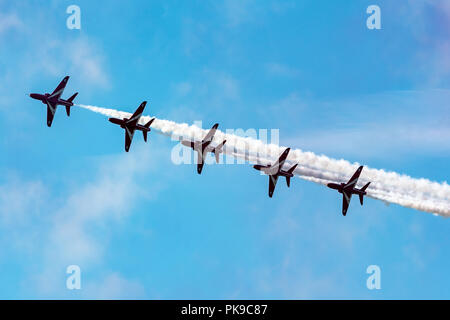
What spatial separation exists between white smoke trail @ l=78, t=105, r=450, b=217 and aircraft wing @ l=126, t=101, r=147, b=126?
306 cm

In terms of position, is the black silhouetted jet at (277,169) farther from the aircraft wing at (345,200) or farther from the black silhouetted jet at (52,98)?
the black silhouetted jet at (52,98)

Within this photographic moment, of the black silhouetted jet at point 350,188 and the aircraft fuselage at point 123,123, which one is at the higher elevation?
the aircraft fuselage at point 123,123

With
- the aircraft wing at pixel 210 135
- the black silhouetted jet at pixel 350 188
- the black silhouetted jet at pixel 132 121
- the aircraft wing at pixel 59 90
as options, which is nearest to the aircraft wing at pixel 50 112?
the aircraft wing at pixel 59 90

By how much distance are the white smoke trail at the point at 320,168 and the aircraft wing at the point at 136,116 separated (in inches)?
120

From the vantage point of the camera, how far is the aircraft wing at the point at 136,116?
133750mm

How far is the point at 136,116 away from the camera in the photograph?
440ft

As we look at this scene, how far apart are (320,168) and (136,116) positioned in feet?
120

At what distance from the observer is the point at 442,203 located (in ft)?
418

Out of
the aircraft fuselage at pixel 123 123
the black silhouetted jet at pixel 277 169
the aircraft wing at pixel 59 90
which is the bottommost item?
the black silhouetted jet at pixel 277 169

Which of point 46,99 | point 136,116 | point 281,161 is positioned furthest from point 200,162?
point 46,99
